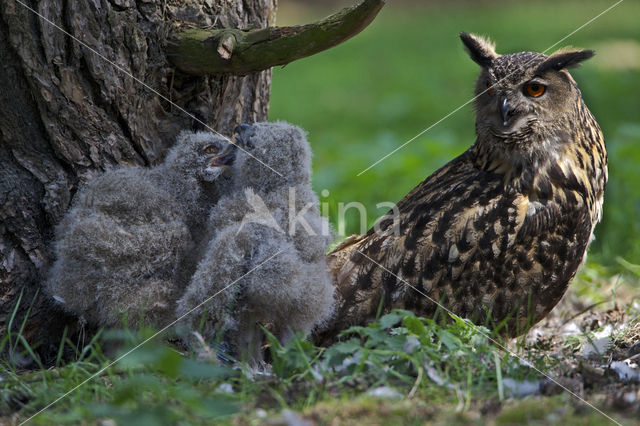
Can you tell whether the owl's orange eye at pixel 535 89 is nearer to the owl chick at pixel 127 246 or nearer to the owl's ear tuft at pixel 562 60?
the owl's ear tuft at pixel 562 60

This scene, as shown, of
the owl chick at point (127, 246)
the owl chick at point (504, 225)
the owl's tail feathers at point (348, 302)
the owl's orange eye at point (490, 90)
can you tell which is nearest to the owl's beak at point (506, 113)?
the owl chick at point (504, 225)

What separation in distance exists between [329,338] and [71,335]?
4.60ft

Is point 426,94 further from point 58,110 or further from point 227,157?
point 58,110

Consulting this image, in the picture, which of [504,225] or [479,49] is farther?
[479,49]

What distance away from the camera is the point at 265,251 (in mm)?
3170

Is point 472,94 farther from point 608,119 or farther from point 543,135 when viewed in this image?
point 608,119

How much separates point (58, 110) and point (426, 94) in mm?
11632

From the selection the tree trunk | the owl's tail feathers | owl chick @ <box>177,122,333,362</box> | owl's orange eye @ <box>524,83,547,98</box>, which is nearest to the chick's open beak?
owl chick @ <box>177,122,333,362</box>

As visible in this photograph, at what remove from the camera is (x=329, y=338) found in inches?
155

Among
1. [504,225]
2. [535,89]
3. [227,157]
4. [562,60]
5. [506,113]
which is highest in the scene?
[562,60]

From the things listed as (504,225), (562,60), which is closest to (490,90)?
(562,60)

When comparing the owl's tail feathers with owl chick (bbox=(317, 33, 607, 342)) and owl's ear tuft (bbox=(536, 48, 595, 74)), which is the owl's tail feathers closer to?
owl chick (bbox=(317, 33, 607, 342))

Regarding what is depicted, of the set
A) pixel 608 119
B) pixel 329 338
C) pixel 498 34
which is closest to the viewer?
pixel 329 338

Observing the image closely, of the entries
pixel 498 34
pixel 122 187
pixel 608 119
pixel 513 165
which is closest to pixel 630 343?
pixel 513 165
